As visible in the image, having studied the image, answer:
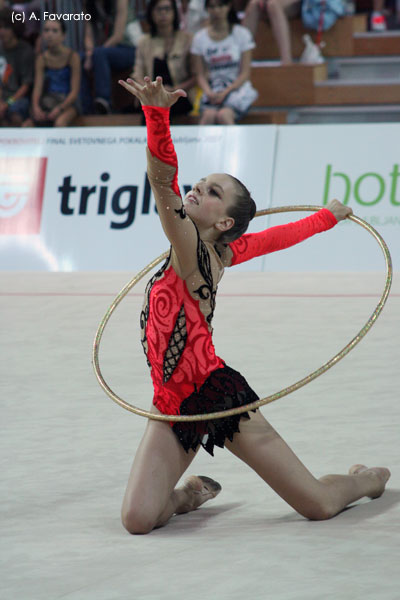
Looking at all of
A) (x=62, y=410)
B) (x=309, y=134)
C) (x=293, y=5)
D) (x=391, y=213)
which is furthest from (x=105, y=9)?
(x=62, y=410)

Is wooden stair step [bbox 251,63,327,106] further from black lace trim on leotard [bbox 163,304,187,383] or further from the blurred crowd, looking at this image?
black lace trim on leotard [bbox 163,304,187,383]

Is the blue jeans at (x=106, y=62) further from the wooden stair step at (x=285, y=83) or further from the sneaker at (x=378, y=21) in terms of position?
the sneaker at (x=378, y=21)

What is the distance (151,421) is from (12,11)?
8.57 metres

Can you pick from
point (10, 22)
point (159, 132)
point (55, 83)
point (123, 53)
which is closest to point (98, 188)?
point (55, 83)

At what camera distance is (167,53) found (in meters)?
9.29

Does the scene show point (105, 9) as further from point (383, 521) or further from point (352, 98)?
point (383, 521)

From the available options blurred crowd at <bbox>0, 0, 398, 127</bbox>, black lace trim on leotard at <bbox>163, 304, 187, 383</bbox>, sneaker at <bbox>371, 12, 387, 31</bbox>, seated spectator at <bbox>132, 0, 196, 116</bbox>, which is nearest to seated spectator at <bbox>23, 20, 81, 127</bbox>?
blurred crowd at <bbox>0, 0, 398, 127</bbox>

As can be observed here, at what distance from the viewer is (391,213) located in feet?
25.0

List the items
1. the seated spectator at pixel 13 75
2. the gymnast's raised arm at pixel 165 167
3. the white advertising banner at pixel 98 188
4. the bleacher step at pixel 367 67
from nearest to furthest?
the gymnast's raised arm at pixel 165 167
the white advertising banner at pixel 98 188
the seated spectator at pixel 13 75
the bleacher step at pixel 367 67

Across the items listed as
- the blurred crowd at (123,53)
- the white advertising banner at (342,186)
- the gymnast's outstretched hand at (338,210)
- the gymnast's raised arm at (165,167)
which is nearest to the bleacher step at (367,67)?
→ the blurred crowd at (123,53)

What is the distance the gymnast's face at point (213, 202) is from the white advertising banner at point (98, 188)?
4.94 metres

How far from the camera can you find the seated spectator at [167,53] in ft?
30.0

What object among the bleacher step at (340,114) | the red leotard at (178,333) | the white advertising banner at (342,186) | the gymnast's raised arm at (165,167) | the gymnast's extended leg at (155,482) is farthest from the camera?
the bleacher step at (340,114)

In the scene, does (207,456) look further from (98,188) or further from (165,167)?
(98,188)
